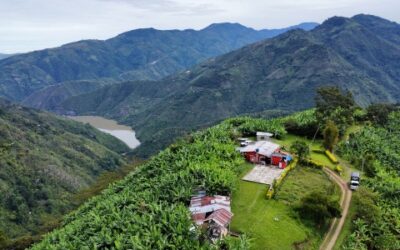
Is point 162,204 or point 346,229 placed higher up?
point 162,204

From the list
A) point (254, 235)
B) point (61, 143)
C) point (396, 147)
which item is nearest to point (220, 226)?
point (254, 235)

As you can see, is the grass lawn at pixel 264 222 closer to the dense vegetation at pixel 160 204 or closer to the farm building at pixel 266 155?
the dense vegetation at pixel 160 204

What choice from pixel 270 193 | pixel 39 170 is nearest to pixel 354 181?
pixel 270 193

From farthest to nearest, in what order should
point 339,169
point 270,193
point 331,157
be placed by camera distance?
1. point 331,157
2. point 339,169
3. point 270,193

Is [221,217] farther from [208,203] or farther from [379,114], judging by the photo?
[379,114]

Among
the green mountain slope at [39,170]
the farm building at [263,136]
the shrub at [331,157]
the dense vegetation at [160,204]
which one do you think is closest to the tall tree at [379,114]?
the shrub at [331,157]

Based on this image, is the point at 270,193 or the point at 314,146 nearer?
the point at 270,193
